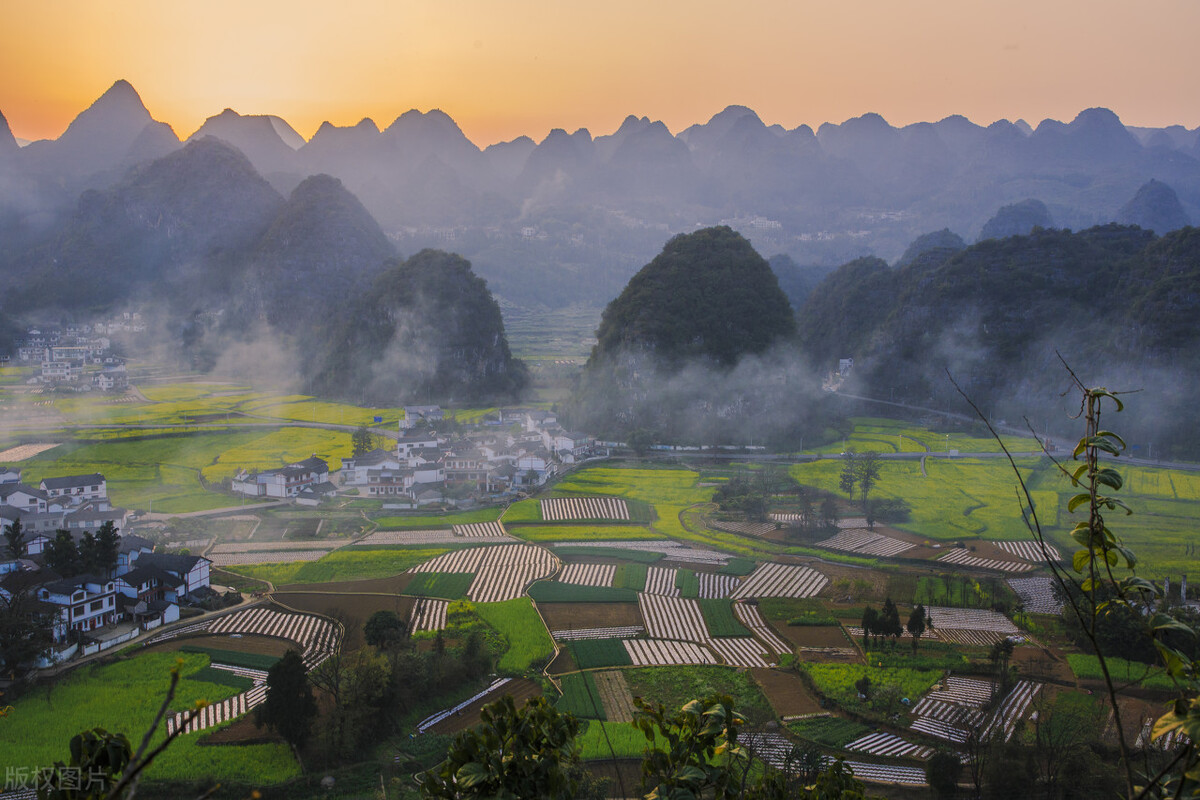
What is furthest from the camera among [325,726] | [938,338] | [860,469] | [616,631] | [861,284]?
[861,284]

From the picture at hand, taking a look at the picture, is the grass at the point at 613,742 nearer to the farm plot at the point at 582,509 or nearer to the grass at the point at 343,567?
the grass at the point at 343,567

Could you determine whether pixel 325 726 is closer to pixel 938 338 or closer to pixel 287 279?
A: pixel 938 338

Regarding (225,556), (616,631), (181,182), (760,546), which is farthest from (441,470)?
(181,182)

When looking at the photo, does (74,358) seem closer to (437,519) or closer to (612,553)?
(437,519)

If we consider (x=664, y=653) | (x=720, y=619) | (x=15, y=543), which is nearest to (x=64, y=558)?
(x=15, y=543)

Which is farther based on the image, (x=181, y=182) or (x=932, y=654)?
(x=181, y=182)

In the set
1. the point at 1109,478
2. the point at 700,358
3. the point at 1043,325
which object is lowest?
the point at 700,358
